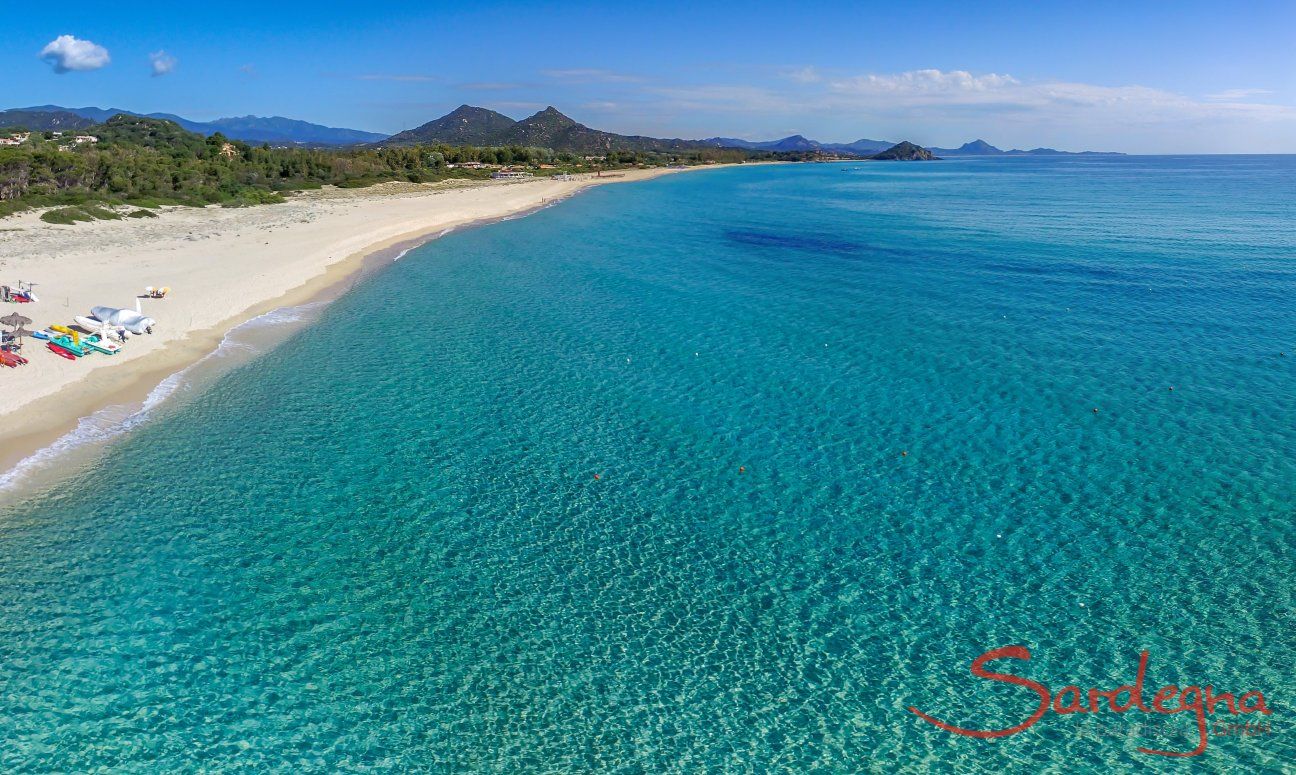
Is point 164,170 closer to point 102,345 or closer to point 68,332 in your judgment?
point 68,332

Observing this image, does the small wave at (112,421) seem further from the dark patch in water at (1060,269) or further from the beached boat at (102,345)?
the dark patch in water at (1060,269)

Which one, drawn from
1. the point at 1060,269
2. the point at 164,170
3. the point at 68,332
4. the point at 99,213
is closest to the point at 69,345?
the point at 68,332

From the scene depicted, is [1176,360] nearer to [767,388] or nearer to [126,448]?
[767,388]

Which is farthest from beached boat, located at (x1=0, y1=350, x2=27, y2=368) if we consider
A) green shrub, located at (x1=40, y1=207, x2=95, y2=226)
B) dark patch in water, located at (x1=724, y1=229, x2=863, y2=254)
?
dark patch in water, located at (x1=724, y1=229, x2=863, y2=254)

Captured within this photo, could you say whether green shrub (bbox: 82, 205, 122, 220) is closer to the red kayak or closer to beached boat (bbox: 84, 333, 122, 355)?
beached boat (bbox: 84, 333, 122, 355)

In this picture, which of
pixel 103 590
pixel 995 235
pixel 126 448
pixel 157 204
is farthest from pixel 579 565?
pixel 157 204

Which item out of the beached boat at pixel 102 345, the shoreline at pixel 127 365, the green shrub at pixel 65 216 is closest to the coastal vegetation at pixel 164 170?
the green shrub at pixel 65 216
